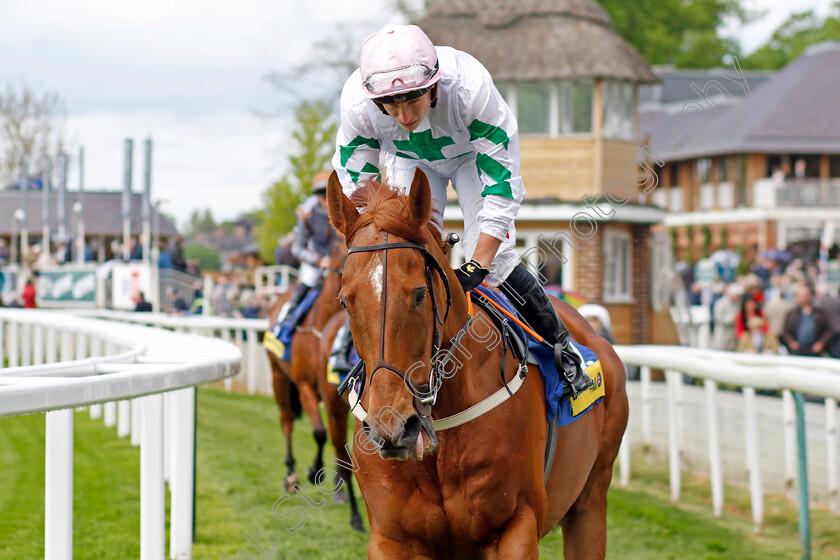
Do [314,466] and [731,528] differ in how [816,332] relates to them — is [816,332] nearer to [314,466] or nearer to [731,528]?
[731,528]

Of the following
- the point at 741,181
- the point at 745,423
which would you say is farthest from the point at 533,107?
the point at 741,181

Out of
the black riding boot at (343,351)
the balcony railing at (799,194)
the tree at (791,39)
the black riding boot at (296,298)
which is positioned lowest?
the black riding boot at (343,351)

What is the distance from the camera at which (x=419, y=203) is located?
2.70 m

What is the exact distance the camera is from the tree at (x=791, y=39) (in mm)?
46719

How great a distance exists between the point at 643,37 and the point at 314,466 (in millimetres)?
31232

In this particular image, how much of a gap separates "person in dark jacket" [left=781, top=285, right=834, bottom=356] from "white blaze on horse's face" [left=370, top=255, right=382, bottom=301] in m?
8.75

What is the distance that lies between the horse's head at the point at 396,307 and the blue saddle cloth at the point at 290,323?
454cm

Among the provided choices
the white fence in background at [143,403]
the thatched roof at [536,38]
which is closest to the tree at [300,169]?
the thatched roof at [536,38]

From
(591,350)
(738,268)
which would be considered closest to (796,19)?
(738,268)

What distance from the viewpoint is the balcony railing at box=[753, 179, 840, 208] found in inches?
1188

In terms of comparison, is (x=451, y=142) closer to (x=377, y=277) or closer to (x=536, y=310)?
(x=536, y=310)

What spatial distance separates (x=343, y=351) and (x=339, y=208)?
2.81 m

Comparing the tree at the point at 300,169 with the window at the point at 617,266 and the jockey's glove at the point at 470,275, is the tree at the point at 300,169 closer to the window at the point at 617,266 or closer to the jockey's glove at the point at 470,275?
the window at the point at 617,266

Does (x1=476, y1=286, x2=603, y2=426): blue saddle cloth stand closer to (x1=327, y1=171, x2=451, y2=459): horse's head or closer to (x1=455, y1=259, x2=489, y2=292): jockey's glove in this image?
(x1=455, y1=259, x2=489, y2=292): jockey's glove
